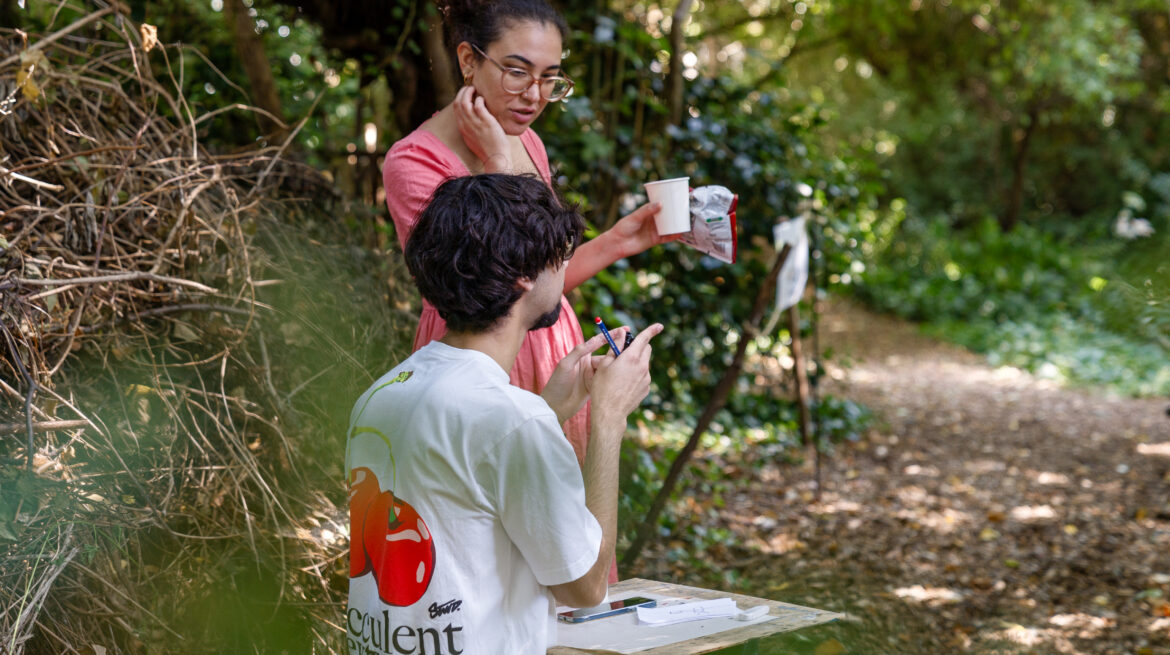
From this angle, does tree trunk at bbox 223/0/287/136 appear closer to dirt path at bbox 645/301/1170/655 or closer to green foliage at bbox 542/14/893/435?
green foliage at bbox 542/14/893/435

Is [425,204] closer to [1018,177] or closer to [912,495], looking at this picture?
[912,495]

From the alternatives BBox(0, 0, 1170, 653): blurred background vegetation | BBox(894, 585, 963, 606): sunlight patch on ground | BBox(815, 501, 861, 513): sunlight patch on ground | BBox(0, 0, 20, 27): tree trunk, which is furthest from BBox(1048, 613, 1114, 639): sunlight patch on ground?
BBox(0, 0, 20, 27): tree trunk

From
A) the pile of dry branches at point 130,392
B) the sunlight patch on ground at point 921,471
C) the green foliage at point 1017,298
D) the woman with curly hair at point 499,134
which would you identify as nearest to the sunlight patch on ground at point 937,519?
the sunlight patch on ground at point 921,471

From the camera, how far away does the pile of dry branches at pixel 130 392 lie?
2.32 m

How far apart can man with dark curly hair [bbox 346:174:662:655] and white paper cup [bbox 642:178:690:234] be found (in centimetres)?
54

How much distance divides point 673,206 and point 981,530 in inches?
146

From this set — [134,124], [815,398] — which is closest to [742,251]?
[815,398]

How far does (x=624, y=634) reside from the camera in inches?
75.4

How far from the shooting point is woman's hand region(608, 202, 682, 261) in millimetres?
2252

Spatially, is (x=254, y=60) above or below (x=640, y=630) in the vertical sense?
above

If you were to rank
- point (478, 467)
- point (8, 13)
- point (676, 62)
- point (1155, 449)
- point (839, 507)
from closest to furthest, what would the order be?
point (478, 467), point (8, 13), point (676, 62), point (839, 507), point (1155, 449)

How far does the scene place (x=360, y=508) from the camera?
1682mm

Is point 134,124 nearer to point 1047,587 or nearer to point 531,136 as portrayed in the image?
point 531,136

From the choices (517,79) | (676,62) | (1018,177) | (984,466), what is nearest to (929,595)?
(984,466)
